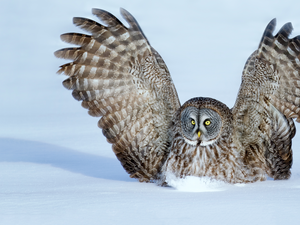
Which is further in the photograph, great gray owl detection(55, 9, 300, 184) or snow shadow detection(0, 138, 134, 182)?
snow shadow detection(0, 138, 134, 182)

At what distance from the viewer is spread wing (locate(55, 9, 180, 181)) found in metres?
4.89

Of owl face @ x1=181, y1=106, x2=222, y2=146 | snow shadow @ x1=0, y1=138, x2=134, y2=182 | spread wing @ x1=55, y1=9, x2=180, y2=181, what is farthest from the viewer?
snow shadow @ x1=0, y1=138, x2=134, y2=182

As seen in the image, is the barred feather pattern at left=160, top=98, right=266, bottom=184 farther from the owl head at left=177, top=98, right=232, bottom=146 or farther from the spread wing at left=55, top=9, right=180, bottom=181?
the spread wing at left=55, top=9, right=180, bottom=181

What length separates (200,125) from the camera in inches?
185

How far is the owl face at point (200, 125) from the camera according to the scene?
183 inches

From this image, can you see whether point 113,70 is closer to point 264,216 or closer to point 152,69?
point 152,69

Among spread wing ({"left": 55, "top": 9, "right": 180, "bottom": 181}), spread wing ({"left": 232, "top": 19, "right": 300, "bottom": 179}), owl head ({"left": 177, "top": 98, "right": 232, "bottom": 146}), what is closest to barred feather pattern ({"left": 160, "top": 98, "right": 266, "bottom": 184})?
owl head ({"left": 177, "top": 98, "right": 232, "bottom": 146})

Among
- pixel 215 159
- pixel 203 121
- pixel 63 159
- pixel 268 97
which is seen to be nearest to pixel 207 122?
pixel 203 121

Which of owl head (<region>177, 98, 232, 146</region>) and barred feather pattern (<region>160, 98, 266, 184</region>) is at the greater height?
owl head (<region>177, 98, 232, 146</region>)

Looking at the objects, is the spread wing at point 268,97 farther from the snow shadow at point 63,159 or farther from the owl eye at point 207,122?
the snow shadow at point 63,159

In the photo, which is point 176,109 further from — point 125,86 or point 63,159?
point 63,159

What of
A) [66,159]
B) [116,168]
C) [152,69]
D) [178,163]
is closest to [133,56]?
[152,69]

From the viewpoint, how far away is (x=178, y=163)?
187 inches

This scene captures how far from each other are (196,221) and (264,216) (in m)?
0.49
